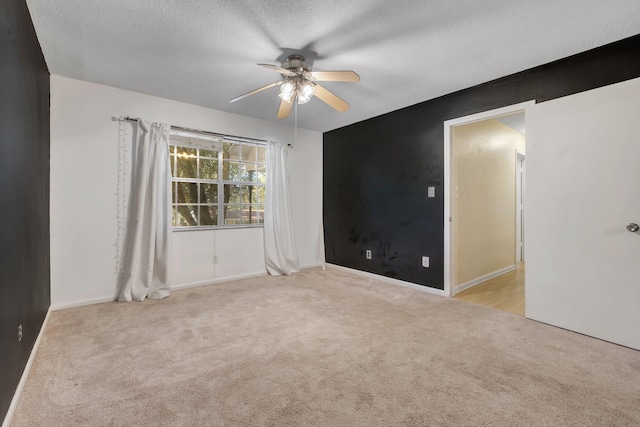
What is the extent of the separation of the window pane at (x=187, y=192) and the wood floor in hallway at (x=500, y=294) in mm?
3546

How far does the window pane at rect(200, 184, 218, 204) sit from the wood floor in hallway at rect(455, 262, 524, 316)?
337 centimetres

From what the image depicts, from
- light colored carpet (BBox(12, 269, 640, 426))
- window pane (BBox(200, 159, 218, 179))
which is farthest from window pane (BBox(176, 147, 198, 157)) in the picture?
light colored carpet (BBox(12, 269, 640, 426))

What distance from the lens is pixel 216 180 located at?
3920 mm

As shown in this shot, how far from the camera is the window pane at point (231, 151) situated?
4.03 metres

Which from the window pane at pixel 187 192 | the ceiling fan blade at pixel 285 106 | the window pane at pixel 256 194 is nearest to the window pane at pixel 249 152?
the window pane at pixel 256 194

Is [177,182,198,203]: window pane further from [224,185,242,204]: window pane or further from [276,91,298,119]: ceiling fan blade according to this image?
[276,91,298,119]: ceiling fan blade

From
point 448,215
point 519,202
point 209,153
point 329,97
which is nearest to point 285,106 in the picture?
point 329,97

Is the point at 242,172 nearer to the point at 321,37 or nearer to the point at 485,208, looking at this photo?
the point at 321,37

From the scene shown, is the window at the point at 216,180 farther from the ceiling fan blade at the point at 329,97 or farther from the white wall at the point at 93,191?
the ceiling fan blade at the point at 329,97

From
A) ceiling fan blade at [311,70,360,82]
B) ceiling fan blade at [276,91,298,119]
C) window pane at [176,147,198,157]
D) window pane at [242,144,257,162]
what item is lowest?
window pane at [176,147,198,157]

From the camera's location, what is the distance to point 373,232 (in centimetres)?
421

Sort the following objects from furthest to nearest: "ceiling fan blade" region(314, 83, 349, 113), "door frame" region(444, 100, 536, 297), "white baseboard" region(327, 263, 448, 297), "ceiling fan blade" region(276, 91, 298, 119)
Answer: "white baseboard" region(327, 263, 448, 297)
"door frame" region(444, 100, 536, 297)
"ceiling fan blade" region(276, 91, 298, 119)
"ceiling fan blade" region(314, 83, 349, 113)

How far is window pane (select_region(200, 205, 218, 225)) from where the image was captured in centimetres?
384

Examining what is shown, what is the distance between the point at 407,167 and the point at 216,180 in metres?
Answer: 2.62
